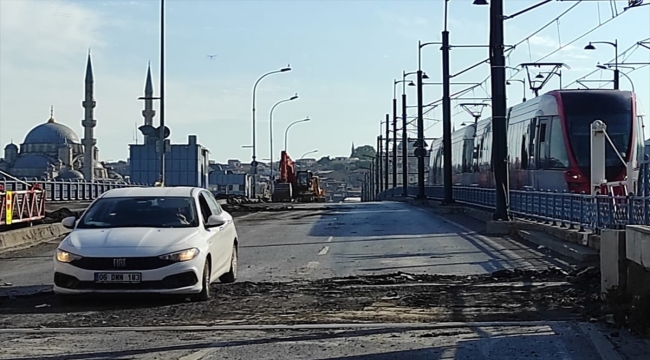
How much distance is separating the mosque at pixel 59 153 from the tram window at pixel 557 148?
260 ft

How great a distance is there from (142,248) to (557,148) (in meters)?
19.7

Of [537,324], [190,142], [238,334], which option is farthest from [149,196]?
[190,142]

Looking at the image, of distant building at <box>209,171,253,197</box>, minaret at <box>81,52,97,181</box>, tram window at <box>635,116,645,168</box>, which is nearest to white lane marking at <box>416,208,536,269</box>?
tram window at <box>635,116,645,168</box>

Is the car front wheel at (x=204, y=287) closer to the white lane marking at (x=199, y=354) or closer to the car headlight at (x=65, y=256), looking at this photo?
the car headlight at (x=65, y=256)

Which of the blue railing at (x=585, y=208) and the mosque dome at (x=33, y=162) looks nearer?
the blue railing at (x=585, y=208)

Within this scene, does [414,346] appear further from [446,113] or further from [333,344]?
[446,113]

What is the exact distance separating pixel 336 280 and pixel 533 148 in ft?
57.4

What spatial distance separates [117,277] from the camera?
11406 millimetres

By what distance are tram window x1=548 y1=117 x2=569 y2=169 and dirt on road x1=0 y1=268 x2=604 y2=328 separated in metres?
14.9

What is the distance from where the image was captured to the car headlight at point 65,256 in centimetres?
1152

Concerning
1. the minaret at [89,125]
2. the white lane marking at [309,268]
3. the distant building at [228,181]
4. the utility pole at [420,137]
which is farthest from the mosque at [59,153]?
the white lane marking at [309,268]

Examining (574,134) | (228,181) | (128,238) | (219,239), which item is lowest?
(219,239)

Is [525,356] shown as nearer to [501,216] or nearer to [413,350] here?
[413,350]

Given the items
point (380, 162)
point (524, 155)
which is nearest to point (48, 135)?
point (380, 162)
